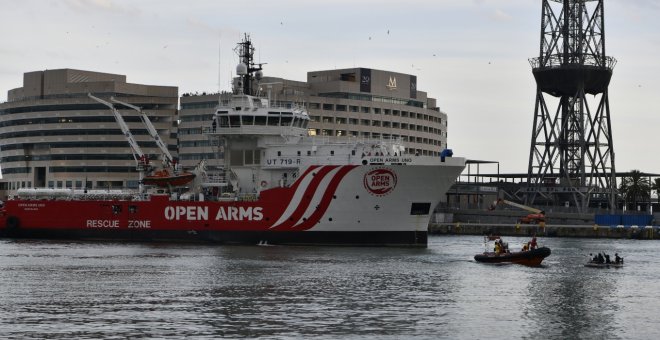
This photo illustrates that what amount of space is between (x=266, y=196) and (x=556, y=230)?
2247 inches

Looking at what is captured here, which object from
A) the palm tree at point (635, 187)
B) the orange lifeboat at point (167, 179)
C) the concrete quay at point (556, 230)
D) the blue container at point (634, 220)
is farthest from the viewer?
the palm tree at point (635, 187)

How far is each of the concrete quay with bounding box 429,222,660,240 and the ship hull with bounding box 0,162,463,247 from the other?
44.7m

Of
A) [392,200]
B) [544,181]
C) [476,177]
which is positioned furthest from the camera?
[476,177]

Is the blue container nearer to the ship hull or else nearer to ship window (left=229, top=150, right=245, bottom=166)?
the ship hull

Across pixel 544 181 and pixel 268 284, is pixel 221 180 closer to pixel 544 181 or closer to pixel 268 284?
pixel 268 284

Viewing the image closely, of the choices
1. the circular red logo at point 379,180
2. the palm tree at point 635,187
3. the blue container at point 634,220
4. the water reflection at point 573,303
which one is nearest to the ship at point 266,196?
the circular red logo at point 379,180

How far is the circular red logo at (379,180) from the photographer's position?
2982 inches

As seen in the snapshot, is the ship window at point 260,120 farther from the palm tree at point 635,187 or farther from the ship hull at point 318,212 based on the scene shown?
the palm tree at point 635,187

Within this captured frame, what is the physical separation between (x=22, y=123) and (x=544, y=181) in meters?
92.4

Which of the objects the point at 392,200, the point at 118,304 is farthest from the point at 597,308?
the point at 392,200

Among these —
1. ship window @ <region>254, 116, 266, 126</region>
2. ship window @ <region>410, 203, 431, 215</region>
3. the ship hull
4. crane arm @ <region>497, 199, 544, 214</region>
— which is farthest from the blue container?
ship window @ <region>254, 116, 266, 126</region>

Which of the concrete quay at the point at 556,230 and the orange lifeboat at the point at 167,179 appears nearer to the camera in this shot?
the orange lifeboat at the point at 167,179

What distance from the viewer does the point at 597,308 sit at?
153 ft

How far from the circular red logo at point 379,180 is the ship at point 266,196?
0.07 m
